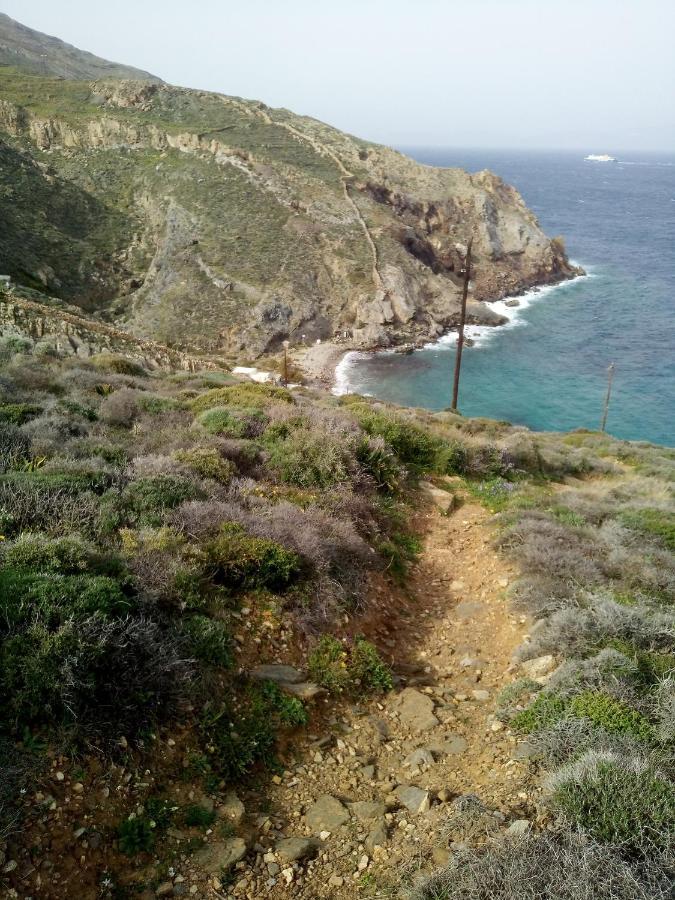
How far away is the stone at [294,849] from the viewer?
13.0 ft

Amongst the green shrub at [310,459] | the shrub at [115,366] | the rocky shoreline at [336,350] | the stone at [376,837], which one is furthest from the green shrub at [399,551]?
the rocky shoreline at [336,350]

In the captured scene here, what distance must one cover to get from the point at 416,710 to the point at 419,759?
709 millimetres

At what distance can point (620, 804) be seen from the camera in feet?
12.3

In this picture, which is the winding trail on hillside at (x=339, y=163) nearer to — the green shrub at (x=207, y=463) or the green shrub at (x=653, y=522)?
the green shrub at (x=653, y=522)

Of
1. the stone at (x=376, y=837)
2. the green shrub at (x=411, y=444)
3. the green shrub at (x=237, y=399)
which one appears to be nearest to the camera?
the stone at (x=376, y=837)

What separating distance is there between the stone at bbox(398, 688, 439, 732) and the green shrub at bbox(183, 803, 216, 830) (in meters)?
2.19

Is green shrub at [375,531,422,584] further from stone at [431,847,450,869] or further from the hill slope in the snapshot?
the hill slope

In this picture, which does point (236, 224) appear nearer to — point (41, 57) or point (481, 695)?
point (481, 695)

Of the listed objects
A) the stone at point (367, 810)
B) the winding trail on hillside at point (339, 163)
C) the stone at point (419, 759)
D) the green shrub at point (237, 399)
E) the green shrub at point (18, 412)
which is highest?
the winding trail on hillside at point (339, 163)

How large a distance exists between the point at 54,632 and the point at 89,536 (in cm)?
176

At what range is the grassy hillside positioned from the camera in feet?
12.2

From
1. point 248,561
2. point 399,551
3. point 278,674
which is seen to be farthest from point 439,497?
point 278,674

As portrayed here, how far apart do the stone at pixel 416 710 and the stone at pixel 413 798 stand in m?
0.84

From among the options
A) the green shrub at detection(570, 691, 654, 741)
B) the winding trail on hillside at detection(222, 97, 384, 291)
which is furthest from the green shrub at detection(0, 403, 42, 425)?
the winding trail on hillside at detection(222, 97, 384, 291)
